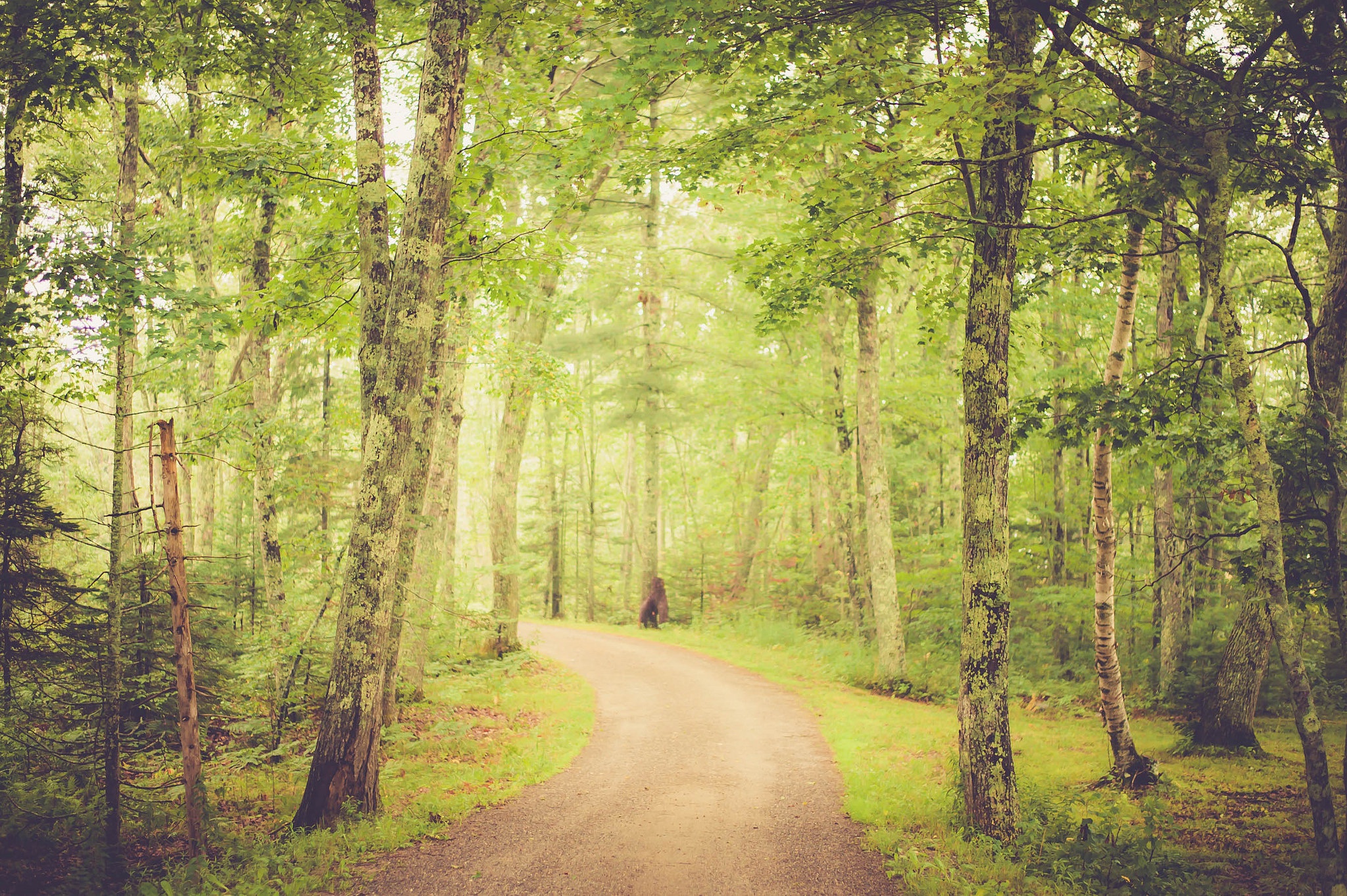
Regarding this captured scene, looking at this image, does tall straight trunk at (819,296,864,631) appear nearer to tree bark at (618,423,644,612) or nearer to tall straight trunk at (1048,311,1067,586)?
tall straight trunk at (1048,311,1067,586)

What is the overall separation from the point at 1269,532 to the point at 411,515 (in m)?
8.18

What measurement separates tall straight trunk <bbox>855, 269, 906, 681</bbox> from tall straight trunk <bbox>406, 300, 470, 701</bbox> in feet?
25.2

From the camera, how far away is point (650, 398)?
22281 mm

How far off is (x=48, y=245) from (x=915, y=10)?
845cm

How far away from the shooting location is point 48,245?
652 centimetres

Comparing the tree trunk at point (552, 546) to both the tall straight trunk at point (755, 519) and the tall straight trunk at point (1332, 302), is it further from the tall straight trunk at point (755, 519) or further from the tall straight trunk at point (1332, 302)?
the tall straight trunk at point (1332, 302)

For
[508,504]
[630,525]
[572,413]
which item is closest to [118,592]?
[572,413]

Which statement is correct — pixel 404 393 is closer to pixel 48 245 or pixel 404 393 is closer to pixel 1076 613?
pixel 48 245

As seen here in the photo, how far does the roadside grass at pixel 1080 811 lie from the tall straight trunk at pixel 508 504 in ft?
22.8

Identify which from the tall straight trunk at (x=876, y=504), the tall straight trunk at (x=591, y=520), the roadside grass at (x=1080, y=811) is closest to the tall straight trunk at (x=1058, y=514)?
the tall straight trunk at (x=876, y=504)

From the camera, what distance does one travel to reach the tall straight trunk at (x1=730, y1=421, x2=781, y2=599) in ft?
81.7

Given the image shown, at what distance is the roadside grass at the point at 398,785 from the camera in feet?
18.7

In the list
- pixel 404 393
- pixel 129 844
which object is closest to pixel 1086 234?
pixel 404 393

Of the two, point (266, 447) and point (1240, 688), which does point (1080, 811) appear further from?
point (266, 447)
